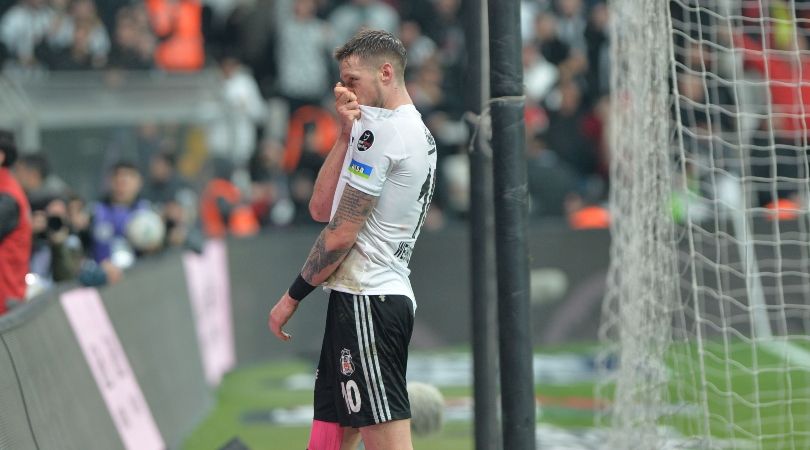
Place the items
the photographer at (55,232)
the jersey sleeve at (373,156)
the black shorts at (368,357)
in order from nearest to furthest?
the jersey sleeve at (373,156)
the black shorts at (368,357)
the photographer at (55,232)

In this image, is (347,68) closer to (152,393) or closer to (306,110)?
(152,393)

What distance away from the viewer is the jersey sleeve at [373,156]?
195 inches

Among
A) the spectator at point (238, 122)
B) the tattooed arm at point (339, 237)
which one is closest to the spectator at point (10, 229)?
the tattooed arm at point (339, 237)

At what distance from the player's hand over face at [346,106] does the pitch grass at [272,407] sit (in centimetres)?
442

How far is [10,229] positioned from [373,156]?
11.3 ft

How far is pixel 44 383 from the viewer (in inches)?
248

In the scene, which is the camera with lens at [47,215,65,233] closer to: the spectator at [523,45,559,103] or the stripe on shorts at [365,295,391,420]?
the stripe on shorts at [365,295,391,420]

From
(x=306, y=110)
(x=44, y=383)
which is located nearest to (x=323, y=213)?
(x=44, y=383)

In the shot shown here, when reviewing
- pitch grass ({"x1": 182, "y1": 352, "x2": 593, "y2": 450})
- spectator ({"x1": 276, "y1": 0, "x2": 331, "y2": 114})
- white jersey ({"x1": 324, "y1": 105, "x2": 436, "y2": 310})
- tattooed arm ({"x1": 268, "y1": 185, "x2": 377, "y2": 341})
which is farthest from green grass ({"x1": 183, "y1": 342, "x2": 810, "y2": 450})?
spectator ({"x1": 276, "y1": 0, "x2": 331, "y2": 114})

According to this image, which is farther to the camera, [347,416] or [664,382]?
[664,382]

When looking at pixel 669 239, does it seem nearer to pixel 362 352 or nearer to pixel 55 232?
pixel 362 352

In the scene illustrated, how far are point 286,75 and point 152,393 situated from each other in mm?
8107

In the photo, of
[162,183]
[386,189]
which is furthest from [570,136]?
[386,189]

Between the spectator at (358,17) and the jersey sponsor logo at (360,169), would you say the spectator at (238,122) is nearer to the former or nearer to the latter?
the spectator at (358,17)
